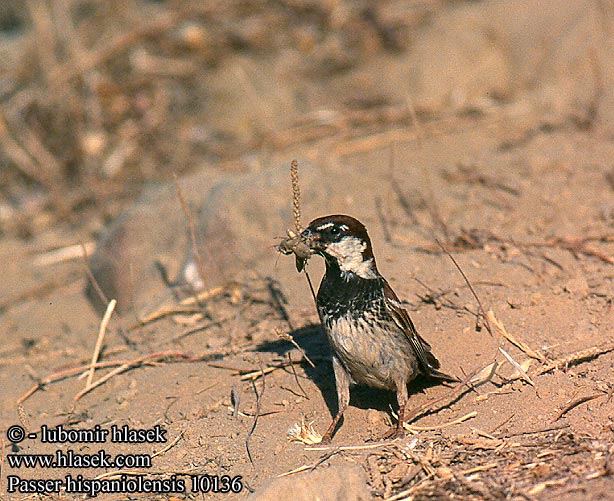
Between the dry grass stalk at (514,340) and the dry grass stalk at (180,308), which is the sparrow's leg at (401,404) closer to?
the dry grass stalk at (514,340)

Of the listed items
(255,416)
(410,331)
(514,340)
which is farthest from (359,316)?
(514,340)

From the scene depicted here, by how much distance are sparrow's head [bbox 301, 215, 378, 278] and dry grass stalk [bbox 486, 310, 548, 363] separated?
88 cm

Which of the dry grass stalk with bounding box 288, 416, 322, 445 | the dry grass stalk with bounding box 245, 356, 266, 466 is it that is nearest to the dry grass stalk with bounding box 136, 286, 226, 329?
the dry grass stalk with bounding box 245, 356, 266, 466

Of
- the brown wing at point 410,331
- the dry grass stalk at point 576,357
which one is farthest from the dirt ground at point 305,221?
the brown wing at point 410,331

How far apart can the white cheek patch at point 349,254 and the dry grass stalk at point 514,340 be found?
890mm

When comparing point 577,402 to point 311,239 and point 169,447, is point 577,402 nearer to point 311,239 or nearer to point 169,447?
point 311,239

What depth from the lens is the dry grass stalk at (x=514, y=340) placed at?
442 centimetres

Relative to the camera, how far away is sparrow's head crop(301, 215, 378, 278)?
4090mm

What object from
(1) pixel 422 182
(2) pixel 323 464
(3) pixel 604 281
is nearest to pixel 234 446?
(2) pixel 323 464

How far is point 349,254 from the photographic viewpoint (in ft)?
13.5

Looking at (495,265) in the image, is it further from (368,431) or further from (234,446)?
(234,446)

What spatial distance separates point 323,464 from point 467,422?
0.75 meters

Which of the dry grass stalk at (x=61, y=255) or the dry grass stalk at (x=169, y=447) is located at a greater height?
the dry grass stalk at (x=61, y=255)

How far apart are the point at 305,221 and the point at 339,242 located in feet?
5.55
